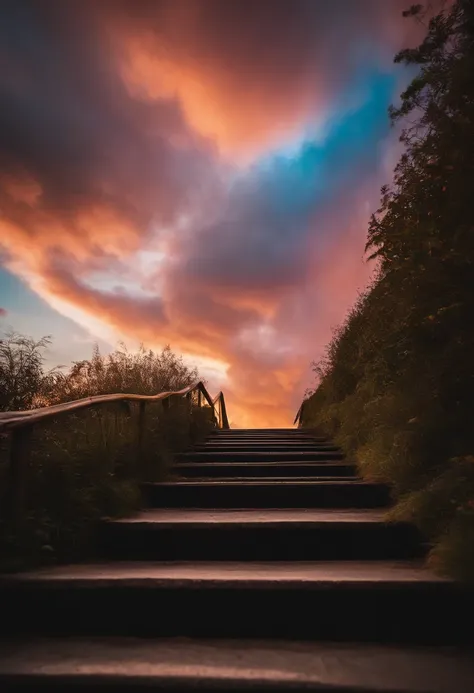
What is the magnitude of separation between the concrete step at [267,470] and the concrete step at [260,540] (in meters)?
1.43

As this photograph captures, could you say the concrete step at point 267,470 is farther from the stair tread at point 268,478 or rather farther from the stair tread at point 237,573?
the stair tread at point 237,573

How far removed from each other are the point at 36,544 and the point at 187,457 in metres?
2.48

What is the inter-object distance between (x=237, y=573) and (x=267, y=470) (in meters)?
1.95

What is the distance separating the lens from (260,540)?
2455 mm

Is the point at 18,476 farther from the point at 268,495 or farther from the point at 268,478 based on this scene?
the point at 268,478

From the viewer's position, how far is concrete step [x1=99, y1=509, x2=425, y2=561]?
2.42 metres

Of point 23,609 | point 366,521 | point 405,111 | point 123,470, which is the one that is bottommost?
point 23,609

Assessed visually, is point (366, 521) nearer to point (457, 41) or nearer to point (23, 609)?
point (23, 609)

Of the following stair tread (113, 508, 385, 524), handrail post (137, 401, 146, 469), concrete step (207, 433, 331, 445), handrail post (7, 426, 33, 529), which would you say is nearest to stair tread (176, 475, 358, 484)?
handrail post (137, 401, 146, 469)

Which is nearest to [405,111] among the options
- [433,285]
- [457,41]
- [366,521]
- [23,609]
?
[457,41]

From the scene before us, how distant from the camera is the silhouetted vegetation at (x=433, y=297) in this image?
2666mm

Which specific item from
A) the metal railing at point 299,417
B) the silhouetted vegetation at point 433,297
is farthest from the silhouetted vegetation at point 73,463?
the metal railing at point 299,417

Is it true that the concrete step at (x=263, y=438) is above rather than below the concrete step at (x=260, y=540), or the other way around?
above

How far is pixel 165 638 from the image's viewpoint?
1.82 meters
